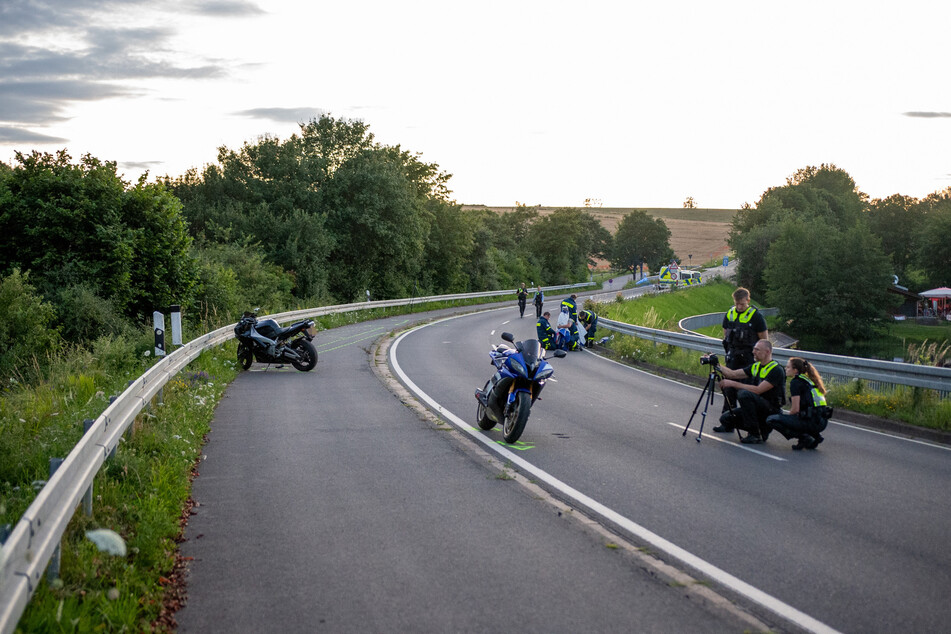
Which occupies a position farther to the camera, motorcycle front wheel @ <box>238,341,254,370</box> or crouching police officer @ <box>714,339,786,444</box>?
motorcycle front wheel @ <box>238,341,254,370</box>

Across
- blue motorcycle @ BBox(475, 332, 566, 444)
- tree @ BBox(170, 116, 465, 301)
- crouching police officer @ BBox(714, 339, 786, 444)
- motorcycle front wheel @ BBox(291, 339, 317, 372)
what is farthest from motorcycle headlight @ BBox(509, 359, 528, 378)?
tree @ BBox(170, 116, 465, 301)

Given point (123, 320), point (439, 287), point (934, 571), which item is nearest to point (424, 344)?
point (123, 320)

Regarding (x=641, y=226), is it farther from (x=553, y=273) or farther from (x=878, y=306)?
(x=878, y=306)

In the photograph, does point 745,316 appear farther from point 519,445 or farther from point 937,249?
point 937,249

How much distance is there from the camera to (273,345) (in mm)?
16250

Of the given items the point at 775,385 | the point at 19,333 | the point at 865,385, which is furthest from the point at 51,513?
the point at 19,333

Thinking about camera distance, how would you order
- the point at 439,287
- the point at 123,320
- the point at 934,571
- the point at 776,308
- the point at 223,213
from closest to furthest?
the point at 934,571 < the point at 123,320 < the point at 223,213 < the point at 439,287 < the point at 776,308

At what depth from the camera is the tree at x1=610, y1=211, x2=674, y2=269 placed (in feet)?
386

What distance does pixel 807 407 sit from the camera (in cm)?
912

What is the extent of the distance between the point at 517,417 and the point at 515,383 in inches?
18.0

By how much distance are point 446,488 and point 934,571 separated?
3908mm

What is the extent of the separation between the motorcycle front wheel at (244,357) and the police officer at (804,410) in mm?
11112

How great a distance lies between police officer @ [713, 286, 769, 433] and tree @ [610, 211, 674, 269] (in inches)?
4293

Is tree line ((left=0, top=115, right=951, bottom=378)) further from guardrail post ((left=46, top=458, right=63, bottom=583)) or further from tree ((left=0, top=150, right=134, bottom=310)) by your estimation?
guardrail post ((left=46, top=458, right=63, bottom=583))
